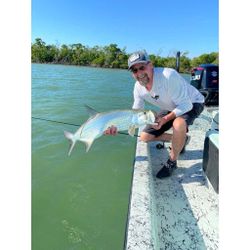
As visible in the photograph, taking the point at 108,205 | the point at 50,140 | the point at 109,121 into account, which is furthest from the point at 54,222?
the point at 50,140

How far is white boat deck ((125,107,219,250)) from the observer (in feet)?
7.32

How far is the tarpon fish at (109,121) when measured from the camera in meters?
2.96

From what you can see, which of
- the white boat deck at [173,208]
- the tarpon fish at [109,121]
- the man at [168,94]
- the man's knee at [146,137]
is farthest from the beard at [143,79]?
the white boat deck at [173,208]

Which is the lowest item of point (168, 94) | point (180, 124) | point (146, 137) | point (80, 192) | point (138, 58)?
point (80, 192)

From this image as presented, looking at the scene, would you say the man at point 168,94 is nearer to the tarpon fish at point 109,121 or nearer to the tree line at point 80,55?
the tarpon fish at point 109,121

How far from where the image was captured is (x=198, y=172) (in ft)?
11.5

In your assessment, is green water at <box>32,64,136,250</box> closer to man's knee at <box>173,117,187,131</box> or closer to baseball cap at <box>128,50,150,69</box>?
man's knee at <box>173,117,187,131</box>

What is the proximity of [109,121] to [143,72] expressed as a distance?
2.08ft

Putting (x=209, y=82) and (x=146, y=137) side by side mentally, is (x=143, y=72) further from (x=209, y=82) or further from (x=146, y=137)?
(x=209, y=82)

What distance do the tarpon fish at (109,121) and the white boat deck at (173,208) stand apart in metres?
0.49

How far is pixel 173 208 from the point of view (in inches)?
111

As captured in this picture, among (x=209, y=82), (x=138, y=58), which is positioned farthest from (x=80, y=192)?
(x=209, y=82)
